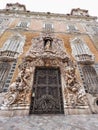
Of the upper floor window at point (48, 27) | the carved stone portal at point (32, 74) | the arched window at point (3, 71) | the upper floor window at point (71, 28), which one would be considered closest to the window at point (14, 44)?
the carved stone portal at point (32, 74)

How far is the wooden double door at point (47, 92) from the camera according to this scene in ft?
24.1

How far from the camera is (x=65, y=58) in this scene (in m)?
10.1

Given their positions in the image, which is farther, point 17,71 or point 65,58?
point 65,58

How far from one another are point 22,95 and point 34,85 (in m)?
1.21

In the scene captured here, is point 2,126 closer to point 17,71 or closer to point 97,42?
point 17,71

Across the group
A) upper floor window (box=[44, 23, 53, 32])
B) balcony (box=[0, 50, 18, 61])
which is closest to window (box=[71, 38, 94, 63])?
upper floor window (box=[44, 23, 53, 32])

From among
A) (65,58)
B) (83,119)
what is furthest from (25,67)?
(83,119)

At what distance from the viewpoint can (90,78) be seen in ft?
30.8

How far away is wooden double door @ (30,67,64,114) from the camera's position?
7340mm

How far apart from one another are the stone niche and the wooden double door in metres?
0.28

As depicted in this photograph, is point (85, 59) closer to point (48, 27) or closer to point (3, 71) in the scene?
point (3, 71)

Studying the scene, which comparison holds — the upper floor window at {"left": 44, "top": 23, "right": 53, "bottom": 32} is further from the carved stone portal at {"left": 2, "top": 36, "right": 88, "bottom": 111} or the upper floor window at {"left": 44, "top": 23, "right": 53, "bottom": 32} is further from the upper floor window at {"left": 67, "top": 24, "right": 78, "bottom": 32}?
the carved stone portal at {"left": 2, "top": 36, "right": 88, "bottom": 111}

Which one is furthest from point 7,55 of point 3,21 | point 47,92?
point 3,21

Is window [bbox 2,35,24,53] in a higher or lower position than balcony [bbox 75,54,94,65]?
higher
